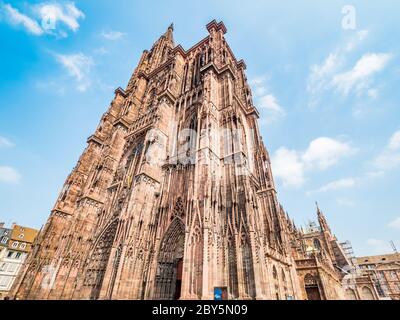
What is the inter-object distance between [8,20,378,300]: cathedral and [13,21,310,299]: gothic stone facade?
0.24 feet

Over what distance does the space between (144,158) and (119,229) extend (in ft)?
19.3

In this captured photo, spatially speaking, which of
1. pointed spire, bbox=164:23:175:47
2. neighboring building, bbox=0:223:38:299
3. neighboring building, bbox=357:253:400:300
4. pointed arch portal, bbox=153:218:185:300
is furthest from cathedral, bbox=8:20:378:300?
neighboring building, bbox=357:253:400:300

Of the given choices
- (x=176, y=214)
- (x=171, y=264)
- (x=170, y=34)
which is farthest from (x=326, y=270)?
(x=170, y=34)

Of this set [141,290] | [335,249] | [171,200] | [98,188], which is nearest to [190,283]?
[141,290]

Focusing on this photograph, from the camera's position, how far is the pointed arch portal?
39.9ft

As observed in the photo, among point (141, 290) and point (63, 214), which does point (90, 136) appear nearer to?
point (63, 214)

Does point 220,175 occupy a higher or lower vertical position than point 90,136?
lower

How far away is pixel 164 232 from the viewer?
543 inches

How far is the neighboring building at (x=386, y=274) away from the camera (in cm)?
4544

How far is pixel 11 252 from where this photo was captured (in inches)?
1292

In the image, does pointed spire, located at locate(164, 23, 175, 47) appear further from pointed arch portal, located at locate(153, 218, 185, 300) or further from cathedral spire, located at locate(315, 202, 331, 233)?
cathedral spire, located at locate(315, 202, 331, 233)

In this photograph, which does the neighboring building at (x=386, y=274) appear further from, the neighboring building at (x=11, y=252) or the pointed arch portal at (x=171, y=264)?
the neighboring building at (x=11, y=252)

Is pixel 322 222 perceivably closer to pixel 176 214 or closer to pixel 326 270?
pixel 326 270
